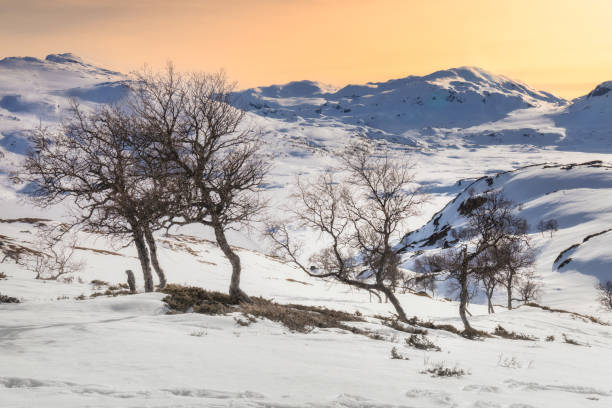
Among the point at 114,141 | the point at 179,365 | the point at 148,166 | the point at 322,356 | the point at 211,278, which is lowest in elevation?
the point at 211,278

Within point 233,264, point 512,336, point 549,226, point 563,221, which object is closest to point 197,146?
point 233,264

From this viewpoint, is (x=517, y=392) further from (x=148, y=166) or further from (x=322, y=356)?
(x=148, y=166)

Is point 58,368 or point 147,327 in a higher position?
point 58,368

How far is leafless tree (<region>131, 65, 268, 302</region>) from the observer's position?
1389cm

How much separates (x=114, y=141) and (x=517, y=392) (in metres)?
17.4

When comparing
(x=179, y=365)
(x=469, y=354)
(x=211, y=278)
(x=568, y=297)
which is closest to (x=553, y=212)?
(x=568, y=297)

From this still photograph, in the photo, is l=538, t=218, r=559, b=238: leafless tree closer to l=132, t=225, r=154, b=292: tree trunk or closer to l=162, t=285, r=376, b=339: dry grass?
l=162, t=285, r=376, b=339: dry grass

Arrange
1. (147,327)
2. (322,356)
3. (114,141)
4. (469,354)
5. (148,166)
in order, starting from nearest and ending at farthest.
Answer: (322,356), (147,327), (469,354), (148,166), (114,141)

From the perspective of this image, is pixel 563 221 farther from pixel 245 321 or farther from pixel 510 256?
pixel 245 321

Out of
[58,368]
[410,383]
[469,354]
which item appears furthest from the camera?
[469,354]

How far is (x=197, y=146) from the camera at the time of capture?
47.2ft

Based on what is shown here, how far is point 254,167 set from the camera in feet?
48.7

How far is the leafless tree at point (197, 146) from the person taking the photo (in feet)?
45.6

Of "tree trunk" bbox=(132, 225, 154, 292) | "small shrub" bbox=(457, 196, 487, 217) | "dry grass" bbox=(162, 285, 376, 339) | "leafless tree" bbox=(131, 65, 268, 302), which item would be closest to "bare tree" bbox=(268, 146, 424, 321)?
"leafless tree" bbox=(131, 65, 268, 302)
